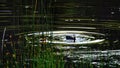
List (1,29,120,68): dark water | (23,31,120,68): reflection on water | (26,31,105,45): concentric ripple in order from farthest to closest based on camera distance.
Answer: (26,31,105,45): concentric ripple
(23,31,120,68): reflection on water
(1,29,120,68): dark water

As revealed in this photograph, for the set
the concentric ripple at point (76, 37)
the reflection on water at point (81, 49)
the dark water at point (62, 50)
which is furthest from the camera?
the concentric ripple at point (76, 37)

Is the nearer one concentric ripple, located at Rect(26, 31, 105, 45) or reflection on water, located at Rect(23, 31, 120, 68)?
reflection on water, located at Rect(23, 31, 120, 68)

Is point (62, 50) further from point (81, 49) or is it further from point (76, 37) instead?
point (76, 37)

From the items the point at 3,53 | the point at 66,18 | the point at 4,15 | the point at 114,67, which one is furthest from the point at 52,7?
the point at 114,67

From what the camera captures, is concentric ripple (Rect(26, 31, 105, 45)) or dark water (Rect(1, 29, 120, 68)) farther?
concentric ripple (Rect(26, 31, 105, 45))

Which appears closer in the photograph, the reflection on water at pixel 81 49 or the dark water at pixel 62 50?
the dark water at pixel 62 50

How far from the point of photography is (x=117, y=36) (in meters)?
4.02

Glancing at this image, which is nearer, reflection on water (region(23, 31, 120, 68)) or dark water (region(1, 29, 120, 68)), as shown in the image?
dark water (region(1, 29, 120, 68))

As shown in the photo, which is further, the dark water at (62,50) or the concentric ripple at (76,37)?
the concentric ripple at (76,37)

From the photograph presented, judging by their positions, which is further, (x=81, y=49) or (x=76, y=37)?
(x=76, y=37)

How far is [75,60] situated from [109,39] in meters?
0.63

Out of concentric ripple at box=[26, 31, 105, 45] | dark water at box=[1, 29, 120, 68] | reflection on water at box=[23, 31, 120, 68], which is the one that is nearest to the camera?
dark water at box=[1, 29, 120, 68]

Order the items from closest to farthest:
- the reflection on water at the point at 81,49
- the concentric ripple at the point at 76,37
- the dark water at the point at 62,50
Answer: the dark water at the point at 62,50 → the reflection on water at the point at 81,49 → the concentric ripple at the point at 76,37

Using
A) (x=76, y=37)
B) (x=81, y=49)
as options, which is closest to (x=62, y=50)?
(x=81, y=49)
